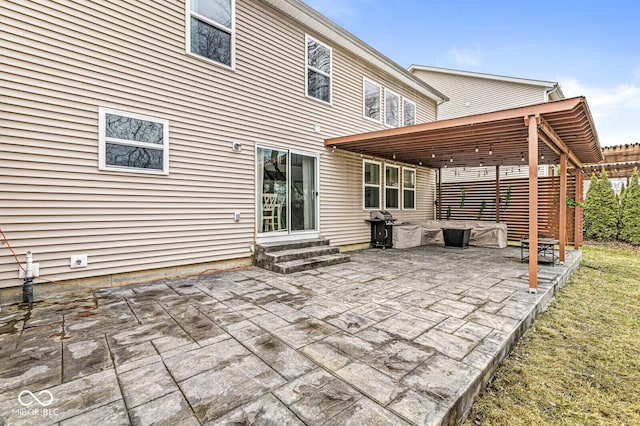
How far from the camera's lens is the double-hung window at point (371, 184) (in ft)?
26.2

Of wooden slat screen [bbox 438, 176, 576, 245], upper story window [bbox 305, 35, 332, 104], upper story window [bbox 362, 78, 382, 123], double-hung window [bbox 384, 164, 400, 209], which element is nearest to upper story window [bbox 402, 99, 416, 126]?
upper story window [bbox 362, 78, 382, 123]

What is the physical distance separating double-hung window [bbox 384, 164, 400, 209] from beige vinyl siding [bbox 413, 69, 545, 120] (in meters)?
6.25

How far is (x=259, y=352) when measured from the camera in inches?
86.7

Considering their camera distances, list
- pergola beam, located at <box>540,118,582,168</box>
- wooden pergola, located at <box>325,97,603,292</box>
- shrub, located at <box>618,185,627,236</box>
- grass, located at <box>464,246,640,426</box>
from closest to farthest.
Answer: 1. grass, located at <box>464,246,640,426</box>
2. wooden pergola, located at <box>325,97,603,292</box>
3. pergola beam, located at <box>540,118,582,168</box>
4. shrub, located at <box>618,185,627,236</box>

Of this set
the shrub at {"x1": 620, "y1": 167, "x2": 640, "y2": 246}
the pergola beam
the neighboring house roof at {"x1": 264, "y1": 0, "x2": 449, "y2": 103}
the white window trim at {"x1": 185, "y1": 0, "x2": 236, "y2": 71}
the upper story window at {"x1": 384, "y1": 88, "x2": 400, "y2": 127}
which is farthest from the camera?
the shrub at {"x1": 620, "y1": 167, "x2": 640, "y2": 246}

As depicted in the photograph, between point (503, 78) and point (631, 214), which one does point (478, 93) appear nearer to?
point (503, 78)

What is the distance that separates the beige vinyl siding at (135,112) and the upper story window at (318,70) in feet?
0.86

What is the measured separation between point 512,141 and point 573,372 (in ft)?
16.5

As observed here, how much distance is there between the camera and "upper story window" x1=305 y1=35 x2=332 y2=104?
6.57 metres

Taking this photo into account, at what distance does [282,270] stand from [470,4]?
13.6 meters

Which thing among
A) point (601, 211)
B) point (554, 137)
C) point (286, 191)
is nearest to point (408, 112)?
point (554, 137)

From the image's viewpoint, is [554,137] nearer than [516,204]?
Yes

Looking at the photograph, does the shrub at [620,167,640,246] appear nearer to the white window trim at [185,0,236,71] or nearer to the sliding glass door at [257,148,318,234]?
the sliding glass door at [257,148,318,234]

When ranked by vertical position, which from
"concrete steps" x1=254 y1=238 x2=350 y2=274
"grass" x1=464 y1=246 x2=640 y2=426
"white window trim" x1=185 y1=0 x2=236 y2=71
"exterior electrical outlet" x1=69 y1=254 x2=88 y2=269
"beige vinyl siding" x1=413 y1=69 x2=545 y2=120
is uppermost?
"beige vinyl siding" x1=413 y1=69 x2=545 y2=120
